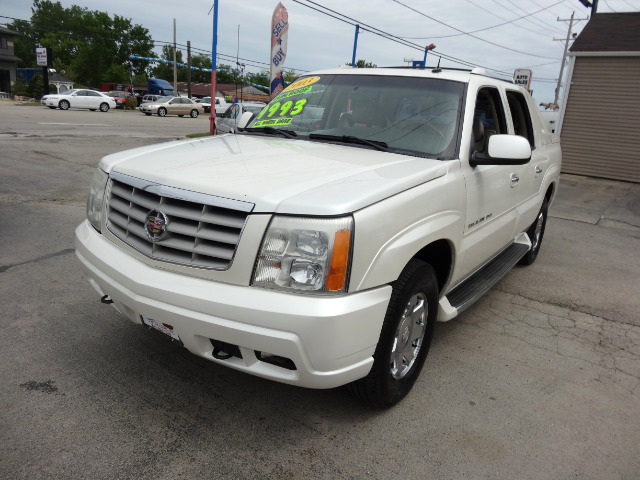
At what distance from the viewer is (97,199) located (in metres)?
3.01

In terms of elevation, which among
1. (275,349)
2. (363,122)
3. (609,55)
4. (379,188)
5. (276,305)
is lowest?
(275,349)

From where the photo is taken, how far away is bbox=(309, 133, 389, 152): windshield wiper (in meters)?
3.30

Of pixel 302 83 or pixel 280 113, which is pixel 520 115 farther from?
pixel 280 113

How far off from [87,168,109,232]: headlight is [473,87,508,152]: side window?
237 cm

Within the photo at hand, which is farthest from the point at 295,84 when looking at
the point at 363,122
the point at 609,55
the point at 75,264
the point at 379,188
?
the point at 609,55

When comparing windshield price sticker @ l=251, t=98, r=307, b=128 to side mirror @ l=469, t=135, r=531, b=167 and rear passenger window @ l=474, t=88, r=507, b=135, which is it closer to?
rear passenger window @ l=474, t=88, r=507, b=135

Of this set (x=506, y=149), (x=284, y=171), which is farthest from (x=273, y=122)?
(x=506, y=149)

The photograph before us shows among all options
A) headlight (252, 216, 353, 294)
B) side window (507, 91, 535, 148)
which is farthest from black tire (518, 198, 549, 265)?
headlight (252, 216, 353, 294)

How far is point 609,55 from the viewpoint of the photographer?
13.4m

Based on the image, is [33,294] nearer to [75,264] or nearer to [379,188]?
[75,264]

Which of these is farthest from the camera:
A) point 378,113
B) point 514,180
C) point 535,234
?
point 535,234

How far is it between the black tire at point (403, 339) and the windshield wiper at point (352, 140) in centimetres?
91

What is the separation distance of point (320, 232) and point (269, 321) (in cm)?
43

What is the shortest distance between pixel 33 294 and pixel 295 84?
2.74 metres
